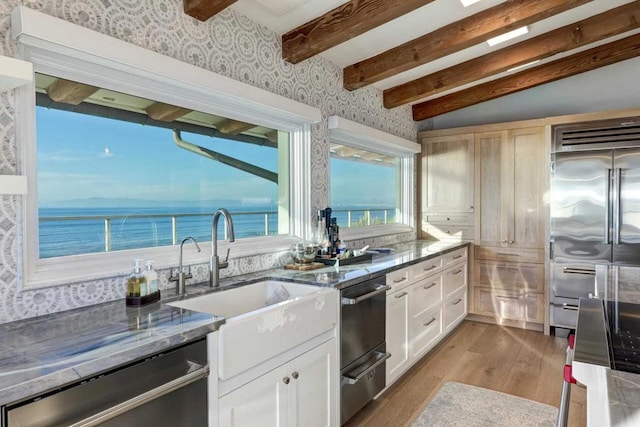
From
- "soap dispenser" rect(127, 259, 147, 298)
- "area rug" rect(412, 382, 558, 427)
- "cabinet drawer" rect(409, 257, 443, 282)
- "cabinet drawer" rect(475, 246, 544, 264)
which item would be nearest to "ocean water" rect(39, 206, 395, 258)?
"soap dispenser" rect(127, 259, 147, 298)

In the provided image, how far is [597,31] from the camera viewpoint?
322 cm

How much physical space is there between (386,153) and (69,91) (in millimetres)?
3141

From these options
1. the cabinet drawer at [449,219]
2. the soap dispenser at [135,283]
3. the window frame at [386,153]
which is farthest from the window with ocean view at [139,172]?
the cabinet drawer at [449,219]

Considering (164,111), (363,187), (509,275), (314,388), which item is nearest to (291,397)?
(314,388)

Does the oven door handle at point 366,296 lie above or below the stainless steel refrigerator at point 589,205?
below

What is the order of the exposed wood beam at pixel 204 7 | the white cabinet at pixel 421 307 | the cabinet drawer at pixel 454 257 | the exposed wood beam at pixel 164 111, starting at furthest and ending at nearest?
the cabinet drawer at pixel 454 257 < the white cabinet at pixel 421 307 < the exposed wood beam at pixel 164 111 < the exposed wood beam at pixel 204 7

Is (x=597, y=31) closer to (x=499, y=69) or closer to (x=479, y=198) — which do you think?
(x=499, y=69)

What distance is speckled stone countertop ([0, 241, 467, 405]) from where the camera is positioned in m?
0.99

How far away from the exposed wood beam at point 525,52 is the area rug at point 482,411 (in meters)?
2.69

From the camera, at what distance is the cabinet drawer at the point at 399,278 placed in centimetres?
270

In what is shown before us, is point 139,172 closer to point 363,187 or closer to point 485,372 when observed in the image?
point 363,187

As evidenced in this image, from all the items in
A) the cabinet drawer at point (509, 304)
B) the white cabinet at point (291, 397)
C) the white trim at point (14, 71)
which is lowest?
the cabinet drawer at point (509, 304)

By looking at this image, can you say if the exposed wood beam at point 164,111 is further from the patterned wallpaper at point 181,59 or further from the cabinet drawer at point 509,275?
the cabinet drawer at point 509,275

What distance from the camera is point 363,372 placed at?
7.70 feet
